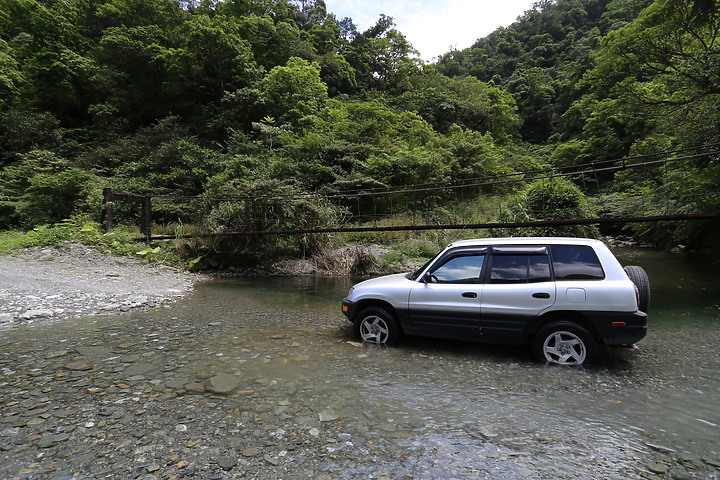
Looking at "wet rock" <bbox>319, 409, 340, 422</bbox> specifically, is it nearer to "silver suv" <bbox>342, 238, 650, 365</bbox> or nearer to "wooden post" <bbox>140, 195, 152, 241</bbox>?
"silver suv" <bbox>342, 238, 650, 365</bbox>

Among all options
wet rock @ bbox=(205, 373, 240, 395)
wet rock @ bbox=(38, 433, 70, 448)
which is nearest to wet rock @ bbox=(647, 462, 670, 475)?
wet rock @ bbox=(205, 373, 240, 395)

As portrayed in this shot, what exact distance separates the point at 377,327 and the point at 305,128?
20.0m

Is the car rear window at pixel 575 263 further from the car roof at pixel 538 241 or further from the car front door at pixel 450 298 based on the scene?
the car front door at pixel 450 298

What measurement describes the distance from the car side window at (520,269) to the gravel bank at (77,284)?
757 cm

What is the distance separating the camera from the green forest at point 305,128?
11055 mm

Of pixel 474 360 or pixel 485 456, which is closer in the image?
pixel 485 456

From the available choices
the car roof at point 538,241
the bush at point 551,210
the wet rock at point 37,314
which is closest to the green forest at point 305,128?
the bush at point 551,210

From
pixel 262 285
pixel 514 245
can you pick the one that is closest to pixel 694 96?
pixel 514 245

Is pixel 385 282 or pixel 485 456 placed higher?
pixel 385 282

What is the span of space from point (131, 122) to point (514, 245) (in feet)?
112

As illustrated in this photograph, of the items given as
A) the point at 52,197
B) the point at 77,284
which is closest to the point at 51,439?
the point at 77,284

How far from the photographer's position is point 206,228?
44.2ft

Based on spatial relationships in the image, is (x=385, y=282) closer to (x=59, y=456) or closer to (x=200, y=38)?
(x=59, y=456)

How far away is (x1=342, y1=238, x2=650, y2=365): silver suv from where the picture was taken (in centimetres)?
429
